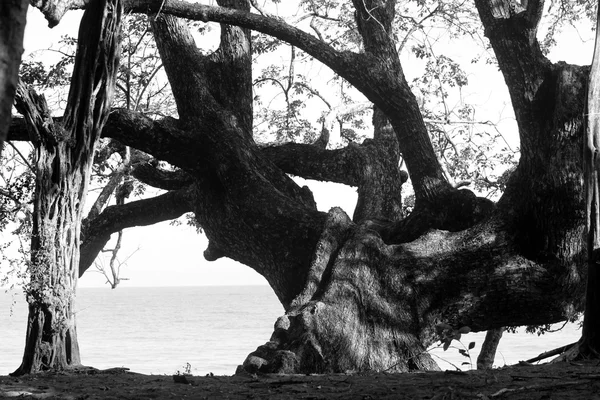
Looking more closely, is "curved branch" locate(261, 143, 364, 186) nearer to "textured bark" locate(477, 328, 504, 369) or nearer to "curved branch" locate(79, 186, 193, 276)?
"curved branch" locate(79, 186, 193, 276)

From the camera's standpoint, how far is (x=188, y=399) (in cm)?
468

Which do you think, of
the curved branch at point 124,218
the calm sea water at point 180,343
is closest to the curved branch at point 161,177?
the curved branch at point 124,218

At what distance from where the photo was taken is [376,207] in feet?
35.3

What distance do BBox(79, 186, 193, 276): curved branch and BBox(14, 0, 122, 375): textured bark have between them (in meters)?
4.48

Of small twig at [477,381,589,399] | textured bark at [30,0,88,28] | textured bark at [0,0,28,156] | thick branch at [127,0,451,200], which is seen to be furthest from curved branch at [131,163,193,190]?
textured bark at [0,0,28,156]

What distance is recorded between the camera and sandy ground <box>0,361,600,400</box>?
446cm

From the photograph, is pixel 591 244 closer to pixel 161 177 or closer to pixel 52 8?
pixel 52 8

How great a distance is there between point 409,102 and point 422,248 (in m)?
2.44

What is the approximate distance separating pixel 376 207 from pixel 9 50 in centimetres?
852

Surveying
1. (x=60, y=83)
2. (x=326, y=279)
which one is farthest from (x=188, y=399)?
(x=60, y=83)

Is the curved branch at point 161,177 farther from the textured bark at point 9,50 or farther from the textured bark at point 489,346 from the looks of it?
the textured bark at point 9,50

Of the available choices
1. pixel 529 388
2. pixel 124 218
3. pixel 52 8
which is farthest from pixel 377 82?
pixel 529 388

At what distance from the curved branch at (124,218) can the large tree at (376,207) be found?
3.41 feet

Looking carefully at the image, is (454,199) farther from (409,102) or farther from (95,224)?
(95,224)
